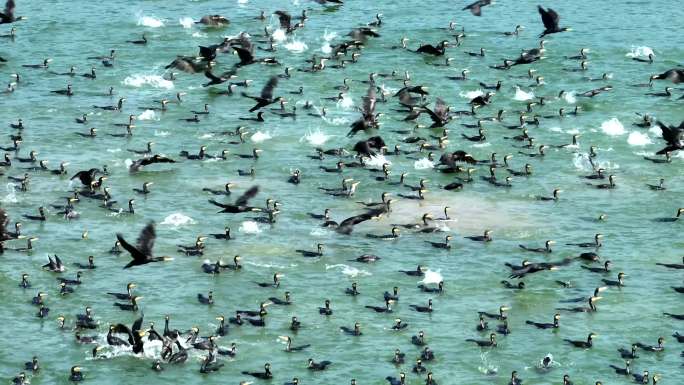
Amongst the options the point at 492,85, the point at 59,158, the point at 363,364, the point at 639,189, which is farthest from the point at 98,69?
the point at 363,364

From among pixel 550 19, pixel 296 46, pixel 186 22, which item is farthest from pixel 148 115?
pixel 550 19

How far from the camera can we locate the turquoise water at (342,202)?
5988 cm

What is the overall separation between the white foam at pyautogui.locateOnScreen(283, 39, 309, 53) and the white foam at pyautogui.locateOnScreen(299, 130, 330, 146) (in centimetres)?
1772

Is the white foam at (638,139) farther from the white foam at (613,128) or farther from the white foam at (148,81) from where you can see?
the white foam at (148,81)

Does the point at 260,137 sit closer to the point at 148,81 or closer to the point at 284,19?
the point at 148,81

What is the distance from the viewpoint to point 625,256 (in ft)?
230

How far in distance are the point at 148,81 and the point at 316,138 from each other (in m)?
15.8

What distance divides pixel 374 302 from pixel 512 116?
96.8 ft

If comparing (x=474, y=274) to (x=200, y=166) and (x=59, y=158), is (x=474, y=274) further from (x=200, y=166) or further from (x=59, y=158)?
(x=59, y=158)

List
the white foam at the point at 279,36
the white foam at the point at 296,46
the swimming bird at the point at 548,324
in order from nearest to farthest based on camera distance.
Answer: the swimming bird at the point at 548,324 < the white foam at the point at 296,46 < the white foam at the point at 279,36

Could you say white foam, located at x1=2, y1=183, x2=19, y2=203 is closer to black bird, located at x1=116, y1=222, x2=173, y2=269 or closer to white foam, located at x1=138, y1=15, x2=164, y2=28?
black bird, located at x1=116, y1=222, x2=173, y2=269

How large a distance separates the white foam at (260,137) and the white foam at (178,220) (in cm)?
1327

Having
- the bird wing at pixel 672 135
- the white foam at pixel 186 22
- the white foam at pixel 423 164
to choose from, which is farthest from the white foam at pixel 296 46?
the bird wing at pixel 672 135

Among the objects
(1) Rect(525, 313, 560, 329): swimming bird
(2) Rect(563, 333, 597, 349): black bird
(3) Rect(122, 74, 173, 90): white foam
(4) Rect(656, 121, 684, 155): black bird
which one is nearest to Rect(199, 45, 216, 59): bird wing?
(3) Rect(122, 74, 173, 90): white foam
